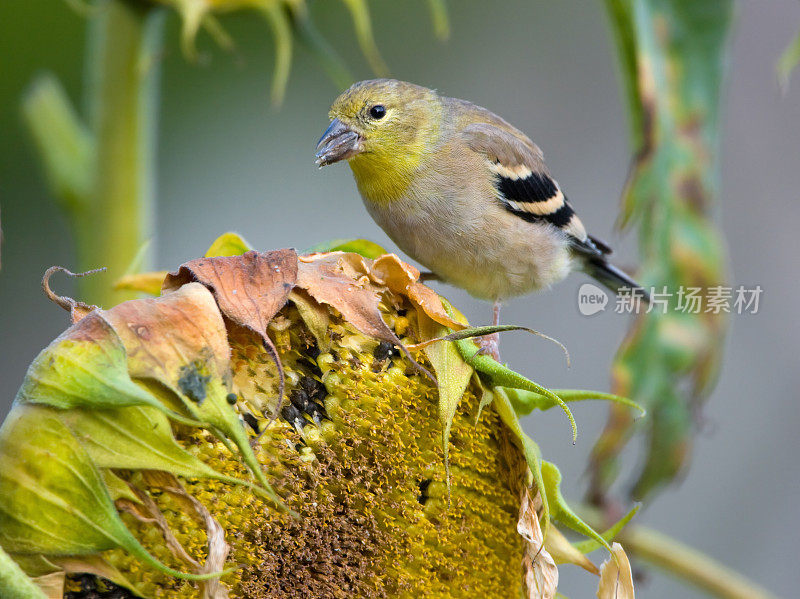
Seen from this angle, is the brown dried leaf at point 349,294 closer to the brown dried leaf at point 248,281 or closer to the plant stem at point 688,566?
the brown dried leaf at point 248,281

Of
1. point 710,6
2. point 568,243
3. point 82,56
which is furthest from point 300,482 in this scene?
point 82,56

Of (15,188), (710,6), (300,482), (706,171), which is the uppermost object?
(710,6)

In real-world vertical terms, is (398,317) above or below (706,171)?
below

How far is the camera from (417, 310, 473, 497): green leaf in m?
1.31

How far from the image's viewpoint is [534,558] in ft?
4.61

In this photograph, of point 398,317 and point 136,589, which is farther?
point 398,317

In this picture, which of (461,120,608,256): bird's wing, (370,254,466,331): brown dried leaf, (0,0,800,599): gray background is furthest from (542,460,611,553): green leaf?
(0,0,800,599): gray background

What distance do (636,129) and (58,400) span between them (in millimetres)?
1309

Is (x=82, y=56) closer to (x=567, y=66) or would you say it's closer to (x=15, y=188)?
(x=15, y=188)

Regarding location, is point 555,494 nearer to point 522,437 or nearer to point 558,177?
point 522,437

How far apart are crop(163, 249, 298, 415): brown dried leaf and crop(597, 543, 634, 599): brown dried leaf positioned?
536 mm

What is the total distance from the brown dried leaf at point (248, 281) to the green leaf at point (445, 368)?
0.70 ft

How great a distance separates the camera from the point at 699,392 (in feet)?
6.87

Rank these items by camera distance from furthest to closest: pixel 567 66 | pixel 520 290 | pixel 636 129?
pixel 567 66 < pixel 520 290 < pixel 636 129
